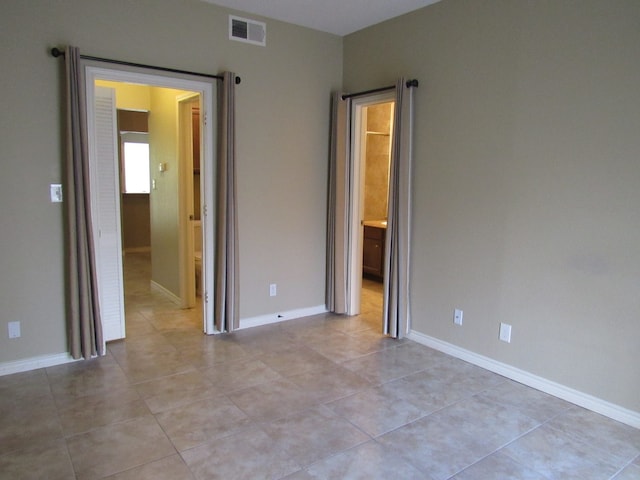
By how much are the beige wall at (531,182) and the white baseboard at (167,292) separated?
2642 mm

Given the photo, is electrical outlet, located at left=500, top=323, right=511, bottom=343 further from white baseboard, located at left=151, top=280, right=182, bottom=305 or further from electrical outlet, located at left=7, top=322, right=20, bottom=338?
electrical outlet, located at left=7, top=322, right=20, bottom=338

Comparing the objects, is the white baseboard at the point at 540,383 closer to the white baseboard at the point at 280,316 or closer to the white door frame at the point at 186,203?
the white baseboard at the point at 280,316

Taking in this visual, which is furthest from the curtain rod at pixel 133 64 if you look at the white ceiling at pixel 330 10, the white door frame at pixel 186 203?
the white door frame at pixel 186 203

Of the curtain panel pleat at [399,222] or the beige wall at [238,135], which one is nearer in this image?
the beige wall at [238,135]

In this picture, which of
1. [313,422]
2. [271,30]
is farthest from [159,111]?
[313,422]

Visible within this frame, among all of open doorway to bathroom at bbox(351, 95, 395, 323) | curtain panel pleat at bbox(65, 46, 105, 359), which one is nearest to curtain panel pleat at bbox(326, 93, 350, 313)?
open doorway to bathroom at bbox(351, 95, 395, 323)

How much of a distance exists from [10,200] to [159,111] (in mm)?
2401

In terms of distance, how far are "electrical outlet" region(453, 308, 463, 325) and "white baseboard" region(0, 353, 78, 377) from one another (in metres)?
3.00

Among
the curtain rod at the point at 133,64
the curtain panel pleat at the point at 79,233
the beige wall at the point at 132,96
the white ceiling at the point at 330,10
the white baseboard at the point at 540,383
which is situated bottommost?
the white baseboard at the point at 540,383

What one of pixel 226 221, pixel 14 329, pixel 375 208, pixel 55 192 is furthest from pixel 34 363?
pixel 375 208

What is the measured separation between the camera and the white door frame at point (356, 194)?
451cm

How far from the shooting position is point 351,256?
15.5 feet

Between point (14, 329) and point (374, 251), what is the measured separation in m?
4.22

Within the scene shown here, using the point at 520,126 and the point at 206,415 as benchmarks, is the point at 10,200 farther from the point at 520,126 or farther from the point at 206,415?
the point at 520,126
